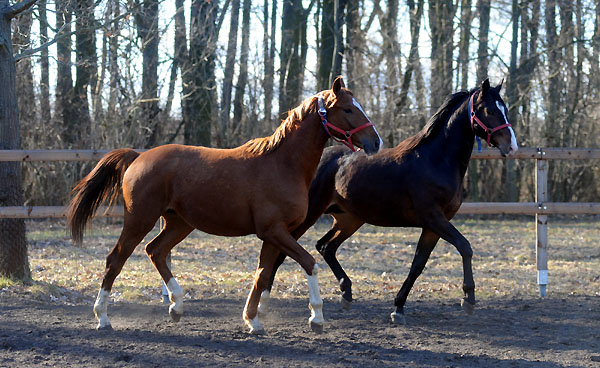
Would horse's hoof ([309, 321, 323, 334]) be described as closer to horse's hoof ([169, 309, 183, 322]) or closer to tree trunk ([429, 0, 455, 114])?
horse's hoof ([169, 309, 183, 322])

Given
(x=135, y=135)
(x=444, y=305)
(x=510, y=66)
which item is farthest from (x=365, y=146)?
(x=510, y=66)

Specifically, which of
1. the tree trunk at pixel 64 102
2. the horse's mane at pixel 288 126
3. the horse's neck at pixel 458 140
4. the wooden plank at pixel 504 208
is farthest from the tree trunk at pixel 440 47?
the horse's mane at pixel 288 126

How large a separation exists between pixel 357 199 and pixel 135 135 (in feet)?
35.2

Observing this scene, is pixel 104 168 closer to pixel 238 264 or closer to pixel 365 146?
pixel 365 146

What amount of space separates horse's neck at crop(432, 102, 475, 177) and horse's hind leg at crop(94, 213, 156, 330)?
108 inches

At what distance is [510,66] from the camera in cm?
1833

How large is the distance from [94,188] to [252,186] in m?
1.58

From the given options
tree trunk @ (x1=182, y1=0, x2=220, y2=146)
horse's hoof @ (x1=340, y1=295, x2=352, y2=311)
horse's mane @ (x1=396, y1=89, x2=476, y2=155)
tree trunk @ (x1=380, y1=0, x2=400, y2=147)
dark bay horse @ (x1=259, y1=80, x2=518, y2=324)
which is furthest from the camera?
tree trunk @ (x1=380, y1=0, x2=400, y2=147)

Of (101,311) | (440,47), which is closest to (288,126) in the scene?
(101,311)

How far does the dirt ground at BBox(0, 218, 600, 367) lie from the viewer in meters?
4.57

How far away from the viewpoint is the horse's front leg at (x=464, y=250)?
5.59m

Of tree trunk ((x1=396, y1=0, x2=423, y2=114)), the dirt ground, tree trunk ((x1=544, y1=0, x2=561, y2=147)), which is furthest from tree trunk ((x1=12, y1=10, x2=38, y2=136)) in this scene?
tree trunk ((x1=544, y1=0, x2=561, y2=147))

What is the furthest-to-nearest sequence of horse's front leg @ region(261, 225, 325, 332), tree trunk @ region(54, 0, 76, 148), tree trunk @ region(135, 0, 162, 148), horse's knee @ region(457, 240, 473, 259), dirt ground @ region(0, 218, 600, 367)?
tree trunk @ region(54, 0, 76, 148) < tree trunk @ region(135, 0, 162, 148) < horse's knee @ region(457, 240, 473, 259) < horse's front leg @ region(261, 225, 325, 332) < dirt ground @ region(0, 218, 600, 367)

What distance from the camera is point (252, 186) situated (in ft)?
16.7
